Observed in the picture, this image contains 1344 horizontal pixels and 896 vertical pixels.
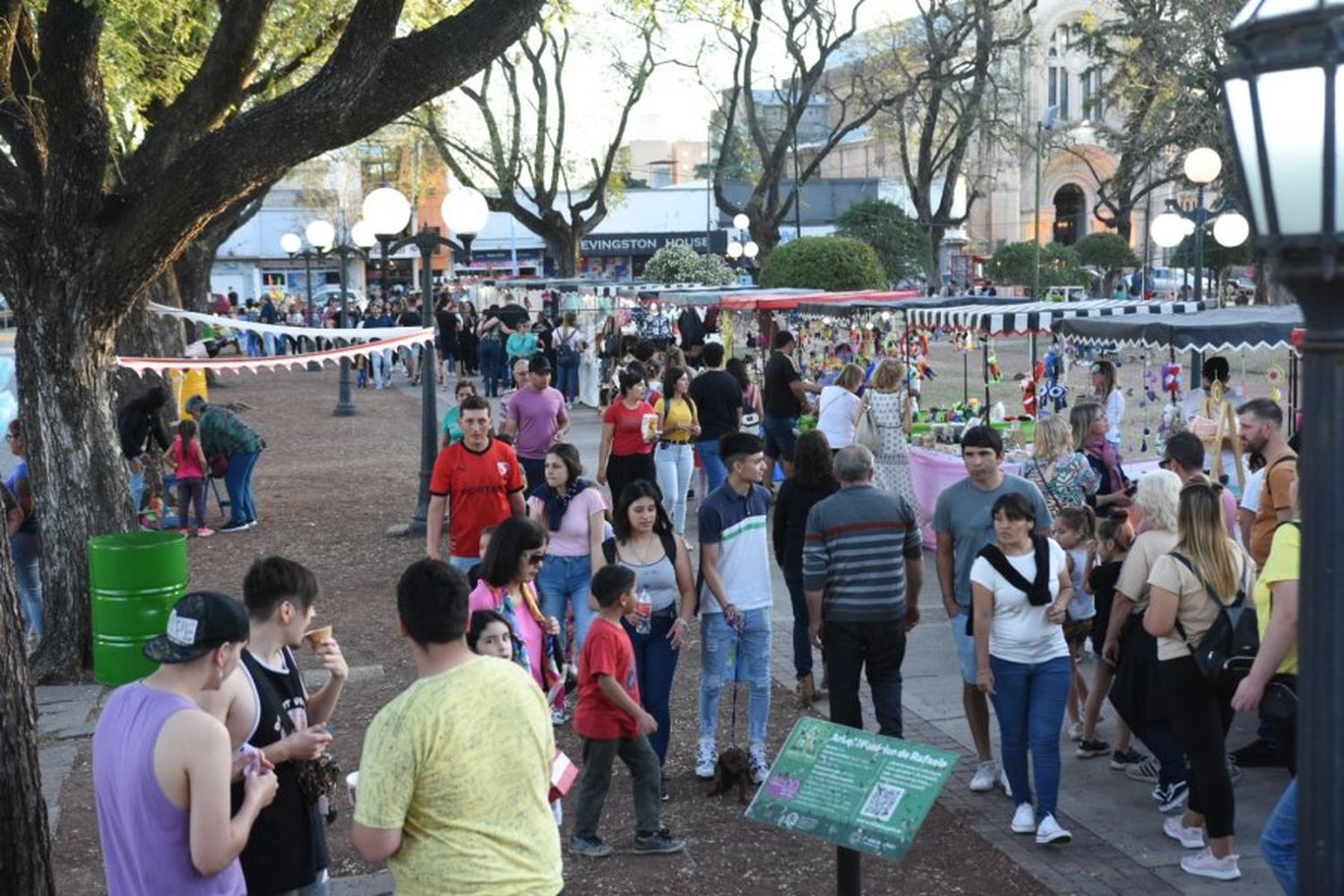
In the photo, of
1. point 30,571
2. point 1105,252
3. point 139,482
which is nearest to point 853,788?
point 30,571

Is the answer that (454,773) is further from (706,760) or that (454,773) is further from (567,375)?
(567,375)

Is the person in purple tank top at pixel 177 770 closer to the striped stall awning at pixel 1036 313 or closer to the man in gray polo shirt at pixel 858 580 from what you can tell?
the man in gray polo shirt at pixel 858 580

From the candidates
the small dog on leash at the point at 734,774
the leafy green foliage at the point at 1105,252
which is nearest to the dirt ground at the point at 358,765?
the small dog on leash at the point at 734,774

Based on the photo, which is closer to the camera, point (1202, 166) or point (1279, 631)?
point (1279, 631)

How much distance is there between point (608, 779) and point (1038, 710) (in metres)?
1.87

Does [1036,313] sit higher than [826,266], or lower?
lower

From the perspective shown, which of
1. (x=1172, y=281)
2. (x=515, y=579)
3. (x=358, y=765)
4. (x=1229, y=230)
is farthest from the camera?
(x=1172, y=281)

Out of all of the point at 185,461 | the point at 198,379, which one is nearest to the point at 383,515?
the point at 185,461

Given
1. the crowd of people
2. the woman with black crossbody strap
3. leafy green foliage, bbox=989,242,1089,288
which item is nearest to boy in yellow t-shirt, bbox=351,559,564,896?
the crowd of people

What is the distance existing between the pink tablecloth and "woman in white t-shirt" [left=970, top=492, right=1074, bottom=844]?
6.07 metres

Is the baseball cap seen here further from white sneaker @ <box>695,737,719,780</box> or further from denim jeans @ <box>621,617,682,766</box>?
white sneaker @ <box>695,737,719,780</box>

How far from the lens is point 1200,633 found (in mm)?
6184

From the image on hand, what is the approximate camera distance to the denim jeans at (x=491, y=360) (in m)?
29.0

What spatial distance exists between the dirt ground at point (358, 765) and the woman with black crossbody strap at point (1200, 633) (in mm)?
794
